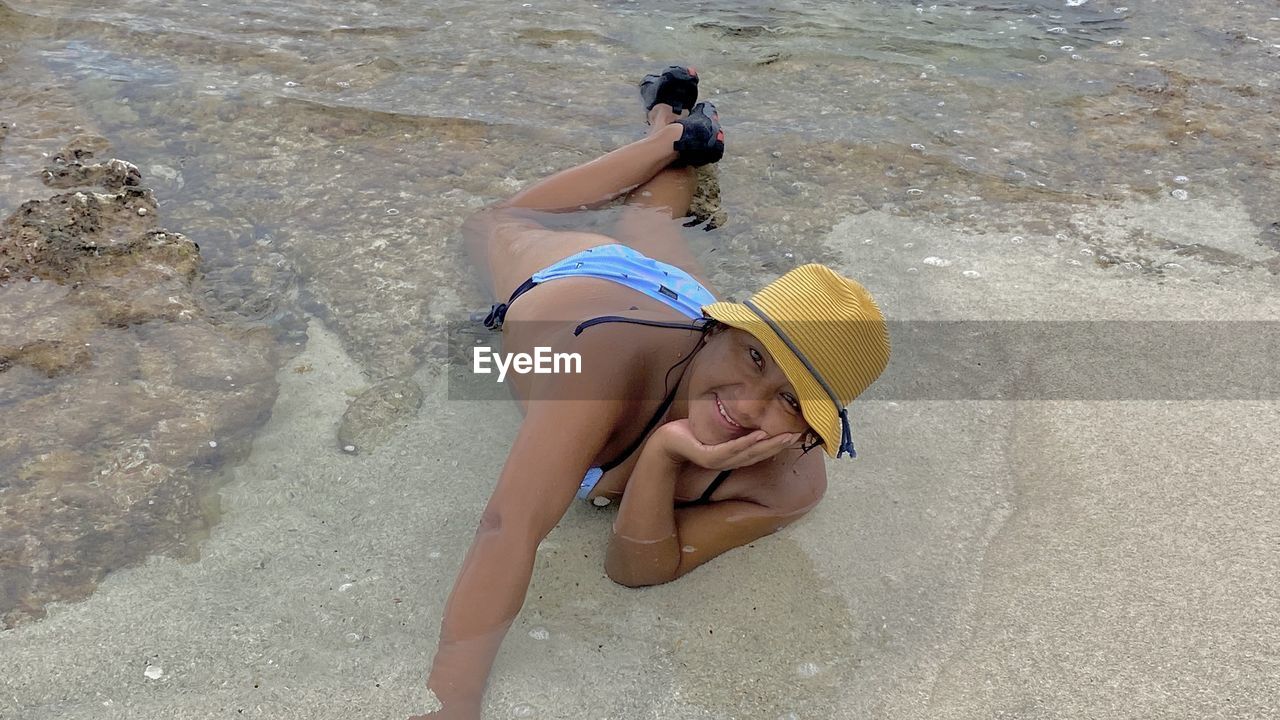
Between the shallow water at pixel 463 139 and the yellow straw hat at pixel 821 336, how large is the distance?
1365 millimetres

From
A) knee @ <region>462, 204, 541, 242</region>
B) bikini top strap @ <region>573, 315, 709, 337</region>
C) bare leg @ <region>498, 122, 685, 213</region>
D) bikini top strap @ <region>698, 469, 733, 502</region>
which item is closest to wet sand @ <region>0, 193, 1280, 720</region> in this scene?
bikini top strap @ <region>698, 469, 733, 502</region>

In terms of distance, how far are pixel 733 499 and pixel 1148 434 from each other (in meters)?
1.27

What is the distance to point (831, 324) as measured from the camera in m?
1.94

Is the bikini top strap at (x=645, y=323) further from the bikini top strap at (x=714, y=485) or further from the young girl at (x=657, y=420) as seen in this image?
the bikini top strap at (x=714, y=485)

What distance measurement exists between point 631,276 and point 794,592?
3.35ft

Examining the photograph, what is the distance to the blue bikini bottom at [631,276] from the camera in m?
2.73

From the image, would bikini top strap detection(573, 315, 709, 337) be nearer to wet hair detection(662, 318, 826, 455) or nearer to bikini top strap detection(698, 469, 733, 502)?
wet hair detection(662, 318, 826, 455)

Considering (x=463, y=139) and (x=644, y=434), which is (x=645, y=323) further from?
(x=463, y=139)

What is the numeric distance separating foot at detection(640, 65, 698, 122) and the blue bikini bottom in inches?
47.7

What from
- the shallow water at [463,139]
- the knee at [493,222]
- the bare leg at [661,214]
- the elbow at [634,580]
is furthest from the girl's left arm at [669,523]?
the knee at [493,222]

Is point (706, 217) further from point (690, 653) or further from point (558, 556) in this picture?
point (690, 653)

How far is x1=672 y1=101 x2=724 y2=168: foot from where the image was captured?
3752mm

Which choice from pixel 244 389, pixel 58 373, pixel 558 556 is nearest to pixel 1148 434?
pixel 558 556

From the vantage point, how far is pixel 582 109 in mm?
4527
